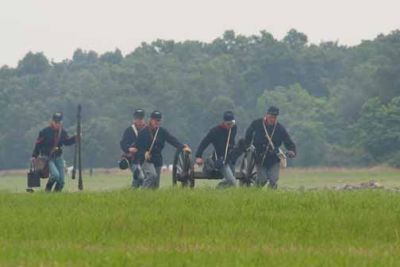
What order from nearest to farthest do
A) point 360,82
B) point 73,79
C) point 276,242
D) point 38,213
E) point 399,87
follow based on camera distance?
point 276,242 → point 38,213 → point 399,87 → point 360,82 → point 73,79

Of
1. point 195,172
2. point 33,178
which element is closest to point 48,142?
point 33,178

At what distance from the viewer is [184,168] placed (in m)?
22.7

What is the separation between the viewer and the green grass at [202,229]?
1105 centimetres

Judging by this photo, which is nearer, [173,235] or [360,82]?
[173,235]

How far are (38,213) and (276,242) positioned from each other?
399cm

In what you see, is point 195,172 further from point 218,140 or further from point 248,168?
point 248,168

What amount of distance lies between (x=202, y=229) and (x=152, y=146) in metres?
8.64

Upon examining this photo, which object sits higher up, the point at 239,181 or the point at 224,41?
the point at 224,41

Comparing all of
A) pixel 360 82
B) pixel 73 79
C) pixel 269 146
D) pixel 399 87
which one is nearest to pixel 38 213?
pixel 269 146

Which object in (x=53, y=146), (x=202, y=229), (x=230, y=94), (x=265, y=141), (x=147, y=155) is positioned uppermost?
(x=230, y=94)

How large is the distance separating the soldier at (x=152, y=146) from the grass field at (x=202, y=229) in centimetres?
341

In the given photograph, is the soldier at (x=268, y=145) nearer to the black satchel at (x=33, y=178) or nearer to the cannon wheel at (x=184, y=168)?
the cannon wheel at (x=184, y=168)

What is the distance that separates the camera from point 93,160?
106812mm

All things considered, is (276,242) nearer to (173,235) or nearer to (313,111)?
(173,235)
